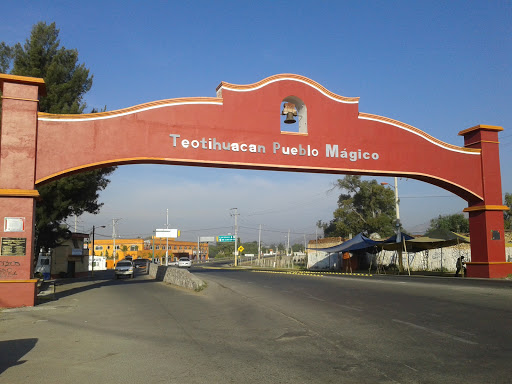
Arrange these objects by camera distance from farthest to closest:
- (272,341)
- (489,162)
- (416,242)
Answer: (416,242) → (489,162) → (272,341)

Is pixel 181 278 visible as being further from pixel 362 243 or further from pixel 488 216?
pixel 362 243

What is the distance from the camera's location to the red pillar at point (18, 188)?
15.2 metres

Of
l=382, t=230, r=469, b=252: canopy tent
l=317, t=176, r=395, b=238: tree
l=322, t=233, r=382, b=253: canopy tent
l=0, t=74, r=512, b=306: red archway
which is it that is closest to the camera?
l=0, t=74, r=512, b=306: red archway

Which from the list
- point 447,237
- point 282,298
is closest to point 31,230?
point 282,298

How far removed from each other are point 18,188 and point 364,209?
53867mm

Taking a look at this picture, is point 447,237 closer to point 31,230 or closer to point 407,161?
point 407,161

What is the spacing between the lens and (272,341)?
29.8 feet

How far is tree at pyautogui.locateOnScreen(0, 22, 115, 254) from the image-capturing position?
2691 centimetres

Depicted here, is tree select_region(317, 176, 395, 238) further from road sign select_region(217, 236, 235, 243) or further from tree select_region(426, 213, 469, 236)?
road sign select_region(217, 236, 235, 243)

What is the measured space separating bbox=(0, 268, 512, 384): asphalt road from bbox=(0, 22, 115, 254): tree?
13175 millimetres

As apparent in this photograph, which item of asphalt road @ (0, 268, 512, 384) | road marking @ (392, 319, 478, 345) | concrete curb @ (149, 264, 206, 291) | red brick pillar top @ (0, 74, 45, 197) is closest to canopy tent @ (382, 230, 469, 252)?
asphalt road @ (0, 268, 512, 384)

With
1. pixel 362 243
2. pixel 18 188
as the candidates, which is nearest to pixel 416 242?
pixel 362 243

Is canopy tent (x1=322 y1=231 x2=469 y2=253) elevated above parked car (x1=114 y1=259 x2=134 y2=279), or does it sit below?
above

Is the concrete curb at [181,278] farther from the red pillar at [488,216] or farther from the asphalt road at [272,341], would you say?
the red pillar at [488,216]
